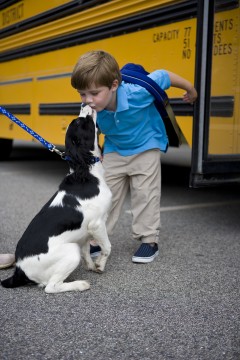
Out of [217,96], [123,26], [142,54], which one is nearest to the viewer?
[217,96]

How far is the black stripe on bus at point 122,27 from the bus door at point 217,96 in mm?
298

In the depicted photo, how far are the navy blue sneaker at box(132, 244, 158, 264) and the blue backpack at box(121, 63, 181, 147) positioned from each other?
2.37 feet

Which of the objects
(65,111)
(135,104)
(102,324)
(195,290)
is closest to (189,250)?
(195,290)

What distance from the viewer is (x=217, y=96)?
3.24 metres

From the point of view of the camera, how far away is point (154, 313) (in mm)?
2211

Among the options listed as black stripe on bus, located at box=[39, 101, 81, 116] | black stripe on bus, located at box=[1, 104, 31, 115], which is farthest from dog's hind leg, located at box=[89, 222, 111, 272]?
black stripe on bus, located at box=[1, 104, 31, 115]

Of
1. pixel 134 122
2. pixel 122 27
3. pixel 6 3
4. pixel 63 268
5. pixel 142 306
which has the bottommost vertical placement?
pixel 142 306

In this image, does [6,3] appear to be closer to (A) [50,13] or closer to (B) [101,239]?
(A) [50,13]

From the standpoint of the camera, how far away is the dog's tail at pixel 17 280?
2.41 meters

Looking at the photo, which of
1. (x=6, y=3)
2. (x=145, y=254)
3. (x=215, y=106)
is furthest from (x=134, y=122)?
(x=6, y=3)

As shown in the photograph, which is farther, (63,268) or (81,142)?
(81,142)

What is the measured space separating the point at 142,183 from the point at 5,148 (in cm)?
515

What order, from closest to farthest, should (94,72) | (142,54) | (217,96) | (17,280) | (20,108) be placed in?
(17,280) < (94,72) < (217,96) < (142,54) < (20,108)

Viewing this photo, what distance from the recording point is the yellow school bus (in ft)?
10.3
